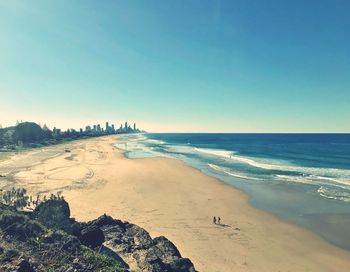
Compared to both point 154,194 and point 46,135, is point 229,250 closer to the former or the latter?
point 154,194

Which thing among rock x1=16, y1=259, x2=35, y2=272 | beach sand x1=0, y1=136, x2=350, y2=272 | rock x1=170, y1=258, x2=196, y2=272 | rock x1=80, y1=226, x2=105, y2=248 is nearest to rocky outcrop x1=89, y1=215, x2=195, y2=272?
rock x1=170, y1=258, x2=196, y2=272

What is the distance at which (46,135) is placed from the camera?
138875 mm

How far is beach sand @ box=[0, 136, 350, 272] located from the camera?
1803cm

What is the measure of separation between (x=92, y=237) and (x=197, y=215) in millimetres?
12809

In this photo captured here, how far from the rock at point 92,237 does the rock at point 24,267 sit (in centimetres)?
559

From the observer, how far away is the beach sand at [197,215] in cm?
1803

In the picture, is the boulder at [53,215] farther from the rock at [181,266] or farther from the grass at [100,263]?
the rock at [181,266]

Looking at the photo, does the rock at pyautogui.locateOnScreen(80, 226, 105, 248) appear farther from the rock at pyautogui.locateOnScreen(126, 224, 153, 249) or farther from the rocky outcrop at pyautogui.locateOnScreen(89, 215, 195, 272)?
the rock at pyautogui.locateOnScreen(126, 224, 153, 249)

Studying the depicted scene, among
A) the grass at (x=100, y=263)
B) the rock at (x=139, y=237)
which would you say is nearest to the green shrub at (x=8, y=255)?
the grass at (x=100, y=263)

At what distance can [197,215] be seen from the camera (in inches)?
1040

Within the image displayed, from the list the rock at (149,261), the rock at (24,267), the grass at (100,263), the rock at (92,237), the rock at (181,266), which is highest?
the rock at (24,267)

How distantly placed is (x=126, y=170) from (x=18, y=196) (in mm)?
26201

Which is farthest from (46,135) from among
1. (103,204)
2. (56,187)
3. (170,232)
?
(170,232)

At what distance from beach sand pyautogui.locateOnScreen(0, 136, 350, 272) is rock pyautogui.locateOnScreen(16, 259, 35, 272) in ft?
32.4
